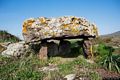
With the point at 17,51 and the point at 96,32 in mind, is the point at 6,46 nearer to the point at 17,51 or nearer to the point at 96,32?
the point at 17,51

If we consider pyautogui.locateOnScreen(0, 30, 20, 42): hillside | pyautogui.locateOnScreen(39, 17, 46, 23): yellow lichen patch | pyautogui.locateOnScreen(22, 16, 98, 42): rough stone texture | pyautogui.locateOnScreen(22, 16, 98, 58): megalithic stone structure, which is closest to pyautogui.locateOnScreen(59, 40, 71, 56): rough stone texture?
pyautogui.locateOnScreen(22, 16, 98, 58): megalithic stone structure

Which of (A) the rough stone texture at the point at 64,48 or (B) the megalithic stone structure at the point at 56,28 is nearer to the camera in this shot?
(B) the megalithic stone structure at the point at 56,28

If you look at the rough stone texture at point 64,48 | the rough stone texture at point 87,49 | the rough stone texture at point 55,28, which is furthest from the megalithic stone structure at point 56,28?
the rough stone texture at point 64,48

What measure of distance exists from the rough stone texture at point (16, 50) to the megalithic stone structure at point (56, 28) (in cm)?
101

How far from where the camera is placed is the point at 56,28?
14.0 meters

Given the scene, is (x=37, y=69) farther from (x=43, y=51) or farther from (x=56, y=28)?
(x=56, y=28)

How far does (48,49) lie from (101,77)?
5.87m

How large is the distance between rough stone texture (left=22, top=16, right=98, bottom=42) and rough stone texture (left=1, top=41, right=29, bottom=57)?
40.9 inches

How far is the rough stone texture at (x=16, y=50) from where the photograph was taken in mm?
14508

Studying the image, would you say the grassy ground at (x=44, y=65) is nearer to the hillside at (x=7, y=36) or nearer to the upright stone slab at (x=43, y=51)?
the upright stone slab at (x=43, y=51)


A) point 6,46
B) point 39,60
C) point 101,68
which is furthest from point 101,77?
point 6,46

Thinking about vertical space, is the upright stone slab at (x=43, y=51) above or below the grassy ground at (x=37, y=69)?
above

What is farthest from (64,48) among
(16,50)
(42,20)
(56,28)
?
(16,50)

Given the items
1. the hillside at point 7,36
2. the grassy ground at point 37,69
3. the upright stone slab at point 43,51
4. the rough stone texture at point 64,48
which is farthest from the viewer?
the hillside at point 7,36
